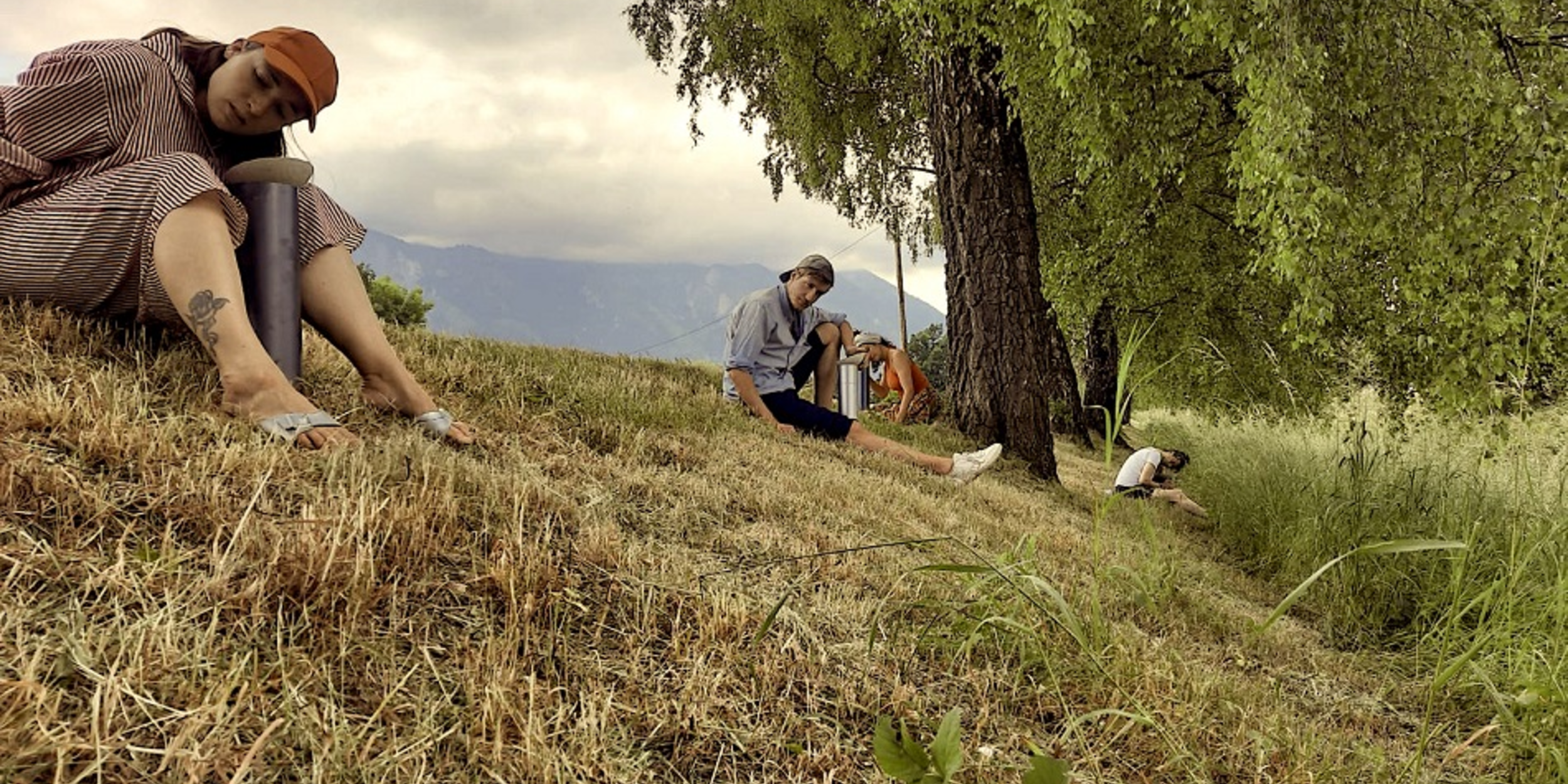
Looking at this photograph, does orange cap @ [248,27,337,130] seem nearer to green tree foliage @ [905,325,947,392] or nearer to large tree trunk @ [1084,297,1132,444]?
large tree trunk @ [1084,297,1132,444]

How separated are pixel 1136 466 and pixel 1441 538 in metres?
3.58

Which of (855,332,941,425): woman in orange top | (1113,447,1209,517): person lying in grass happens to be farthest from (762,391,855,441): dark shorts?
(1113,447,1209,517): person lying in grass

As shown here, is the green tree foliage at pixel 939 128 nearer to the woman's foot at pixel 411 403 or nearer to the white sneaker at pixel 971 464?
the white sneaker at pixel 971 464

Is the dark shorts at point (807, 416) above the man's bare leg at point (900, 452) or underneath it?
above

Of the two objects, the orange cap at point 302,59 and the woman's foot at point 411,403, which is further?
the woman's foot at point 411,403

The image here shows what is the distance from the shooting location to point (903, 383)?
7371mm

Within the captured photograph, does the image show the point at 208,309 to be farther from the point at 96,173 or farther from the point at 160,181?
the point at 96,173

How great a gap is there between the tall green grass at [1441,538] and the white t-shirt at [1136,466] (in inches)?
21.8

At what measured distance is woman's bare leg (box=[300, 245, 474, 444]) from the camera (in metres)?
2.90

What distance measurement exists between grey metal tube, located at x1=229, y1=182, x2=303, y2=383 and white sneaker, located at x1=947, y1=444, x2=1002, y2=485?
11.8 feet

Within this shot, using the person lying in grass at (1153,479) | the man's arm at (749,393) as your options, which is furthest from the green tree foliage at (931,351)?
the man's arm at (749,393)

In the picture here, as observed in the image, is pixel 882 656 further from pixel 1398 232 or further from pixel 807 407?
pixel 1398 232

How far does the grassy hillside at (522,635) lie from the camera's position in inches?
46.5

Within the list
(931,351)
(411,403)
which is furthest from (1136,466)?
(931,351)
